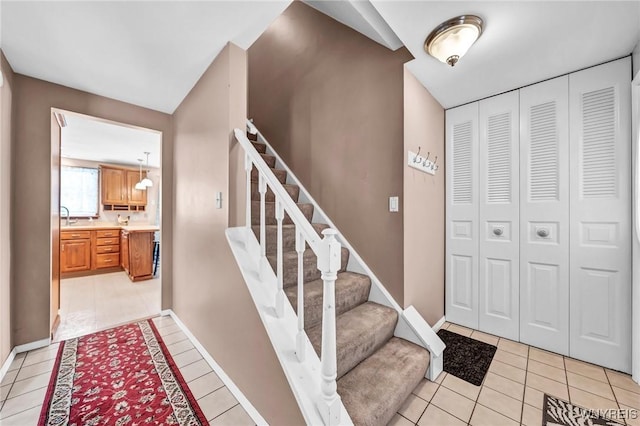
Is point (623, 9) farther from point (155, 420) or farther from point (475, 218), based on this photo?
point (155, 420)

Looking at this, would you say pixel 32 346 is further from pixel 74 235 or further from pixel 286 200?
pixel 74 235

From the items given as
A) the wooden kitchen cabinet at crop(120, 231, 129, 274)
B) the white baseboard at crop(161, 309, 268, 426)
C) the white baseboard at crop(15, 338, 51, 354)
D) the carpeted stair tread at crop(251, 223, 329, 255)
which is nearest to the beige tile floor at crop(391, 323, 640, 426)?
the white baseboard at crop(161, 309, 268, 426)

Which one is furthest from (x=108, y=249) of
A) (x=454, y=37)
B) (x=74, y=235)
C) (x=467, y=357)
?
(x=454, y=37)

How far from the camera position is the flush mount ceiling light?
4.90 ft

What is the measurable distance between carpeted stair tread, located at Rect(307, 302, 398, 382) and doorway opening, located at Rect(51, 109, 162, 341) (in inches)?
95.2

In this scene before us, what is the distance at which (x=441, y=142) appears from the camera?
2557 mm

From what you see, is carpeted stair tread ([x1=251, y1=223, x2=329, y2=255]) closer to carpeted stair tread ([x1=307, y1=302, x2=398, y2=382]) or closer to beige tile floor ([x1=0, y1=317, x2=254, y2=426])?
carpeted stair tread ([x1=307, y1=302, x2=398, y2=382])

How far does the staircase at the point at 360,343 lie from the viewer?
132cm

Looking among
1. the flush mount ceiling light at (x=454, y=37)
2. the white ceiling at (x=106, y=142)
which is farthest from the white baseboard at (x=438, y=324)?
the white ceiling at (x=106, y=142)

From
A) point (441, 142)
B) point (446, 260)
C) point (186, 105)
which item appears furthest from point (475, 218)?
point (186, 105)

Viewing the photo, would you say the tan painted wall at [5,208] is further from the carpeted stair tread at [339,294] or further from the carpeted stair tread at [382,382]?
the carpeted stair tread at [382,382]

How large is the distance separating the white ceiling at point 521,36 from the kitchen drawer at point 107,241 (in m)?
6.21

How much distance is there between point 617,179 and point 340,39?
101 inches

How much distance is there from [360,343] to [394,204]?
1.07 m
